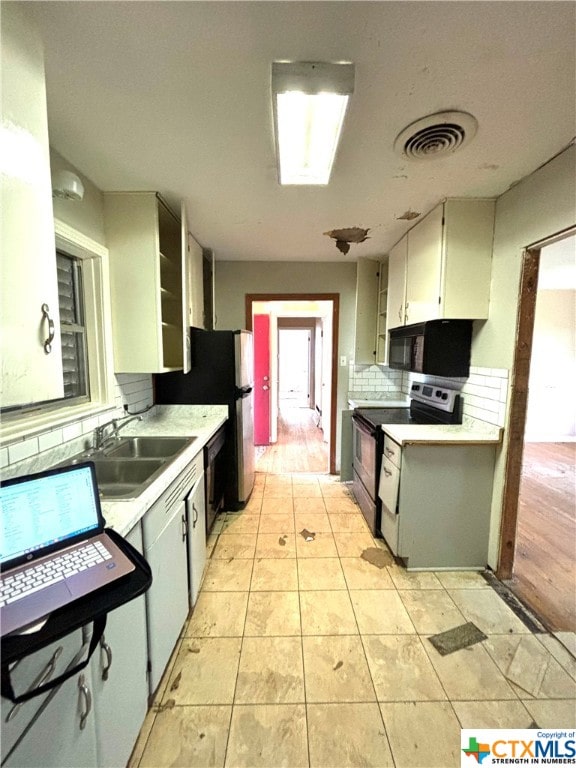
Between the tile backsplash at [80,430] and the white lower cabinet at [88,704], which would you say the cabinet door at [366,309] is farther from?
the white lower cabinet at [88,704]

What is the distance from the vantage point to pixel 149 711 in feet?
4.05

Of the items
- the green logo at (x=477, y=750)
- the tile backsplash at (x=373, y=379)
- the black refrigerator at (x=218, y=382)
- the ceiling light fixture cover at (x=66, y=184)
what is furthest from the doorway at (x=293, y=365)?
the green logo at (x=477, y=750)

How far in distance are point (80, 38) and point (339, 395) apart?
3.08 metres

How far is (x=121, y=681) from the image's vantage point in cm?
99

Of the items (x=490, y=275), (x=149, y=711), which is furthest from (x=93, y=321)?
(x=490, y=275)

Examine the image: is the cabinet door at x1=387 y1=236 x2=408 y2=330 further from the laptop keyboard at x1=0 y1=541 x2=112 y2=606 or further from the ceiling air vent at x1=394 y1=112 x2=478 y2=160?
the laptop keyboard at x1=0 y1=541 x2=112 y2=606

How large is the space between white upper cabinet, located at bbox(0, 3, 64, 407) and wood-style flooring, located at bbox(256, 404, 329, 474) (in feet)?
10.1

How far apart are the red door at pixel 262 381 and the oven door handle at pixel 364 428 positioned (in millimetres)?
2105

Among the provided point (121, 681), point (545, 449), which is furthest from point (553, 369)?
point (121, 681)

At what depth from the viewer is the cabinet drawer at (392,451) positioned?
2.01m

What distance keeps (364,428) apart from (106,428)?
1916 millimetres

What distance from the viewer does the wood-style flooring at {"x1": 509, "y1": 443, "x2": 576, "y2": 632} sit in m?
1.76

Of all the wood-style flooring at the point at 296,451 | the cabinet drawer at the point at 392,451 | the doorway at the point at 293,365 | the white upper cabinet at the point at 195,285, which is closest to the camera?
the cabinet drawer at the point at 392,451

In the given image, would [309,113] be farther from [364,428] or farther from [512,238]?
[364,428]
